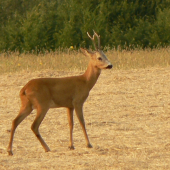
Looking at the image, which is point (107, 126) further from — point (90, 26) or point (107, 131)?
point (90, 26)

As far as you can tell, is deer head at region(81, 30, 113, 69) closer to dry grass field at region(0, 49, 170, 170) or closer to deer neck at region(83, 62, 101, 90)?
deer neck at region(83, 62, 101, 90)

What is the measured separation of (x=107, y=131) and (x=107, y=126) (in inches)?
15.2

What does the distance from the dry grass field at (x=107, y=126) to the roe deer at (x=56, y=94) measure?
0.42 metres

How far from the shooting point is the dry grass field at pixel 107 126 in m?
6.44

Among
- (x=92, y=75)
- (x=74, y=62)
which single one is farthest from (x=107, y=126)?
(x=74, y=62)

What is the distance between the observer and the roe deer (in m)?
7.07

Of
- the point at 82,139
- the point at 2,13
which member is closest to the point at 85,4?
the point at 2,13

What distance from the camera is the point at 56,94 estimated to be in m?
7.29

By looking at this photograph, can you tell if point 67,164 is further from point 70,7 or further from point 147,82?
point 70,7

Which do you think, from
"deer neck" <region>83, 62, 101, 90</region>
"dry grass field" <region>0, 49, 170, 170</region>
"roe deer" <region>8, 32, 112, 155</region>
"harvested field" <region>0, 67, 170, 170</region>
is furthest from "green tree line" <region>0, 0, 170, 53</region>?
"roe deer" <region>8, 32, 112, 155</region>

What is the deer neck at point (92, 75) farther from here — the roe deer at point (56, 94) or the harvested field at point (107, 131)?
the harvested field at point (107, 131)

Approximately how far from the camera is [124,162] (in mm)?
6309

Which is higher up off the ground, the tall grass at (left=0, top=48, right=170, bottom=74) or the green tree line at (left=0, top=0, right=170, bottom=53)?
the tall grass at (left=0, top=48, right=170, bottom=74)

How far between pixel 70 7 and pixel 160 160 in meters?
25.4
